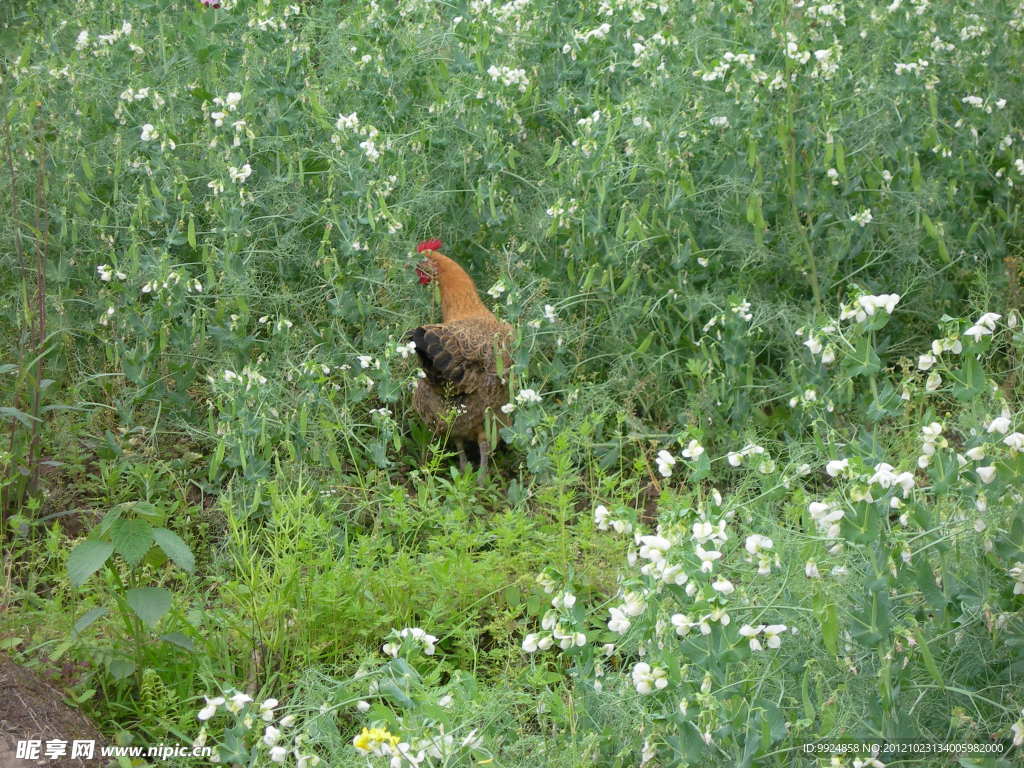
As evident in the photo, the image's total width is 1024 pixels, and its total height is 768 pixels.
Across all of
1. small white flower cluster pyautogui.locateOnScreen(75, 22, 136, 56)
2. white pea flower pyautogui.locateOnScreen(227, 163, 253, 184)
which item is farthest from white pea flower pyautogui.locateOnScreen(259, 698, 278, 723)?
small white flower cluster pyautogui.locateOnScreen(75, 22, 136, 56)

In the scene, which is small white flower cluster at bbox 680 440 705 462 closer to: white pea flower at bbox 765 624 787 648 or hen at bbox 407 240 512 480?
white pea flower at bbox 765 624 787 648

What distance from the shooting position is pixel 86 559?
8.87 feet

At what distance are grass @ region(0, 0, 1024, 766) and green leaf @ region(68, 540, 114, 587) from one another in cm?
1

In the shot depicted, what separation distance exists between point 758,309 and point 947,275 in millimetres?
989

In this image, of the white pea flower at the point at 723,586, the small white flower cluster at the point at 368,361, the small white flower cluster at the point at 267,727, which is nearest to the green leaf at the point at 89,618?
the small white flower cluster at the point at 267,727

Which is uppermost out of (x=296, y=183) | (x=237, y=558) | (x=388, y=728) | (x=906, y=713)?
(x=296, y=183)

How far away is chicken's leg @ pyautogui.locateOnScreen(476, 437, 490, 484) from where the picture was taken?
4102 millimetres

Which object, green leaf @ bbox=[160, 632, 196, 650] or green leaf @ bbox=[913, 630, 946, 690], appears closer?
green leaf @ bbox=[913, 630, 946, 690]

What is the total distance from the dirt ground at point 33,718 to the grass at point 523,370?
0.07 m

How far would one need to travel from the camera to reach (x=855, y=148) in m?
4.67

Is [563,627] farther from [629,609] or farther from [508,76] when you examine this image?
[508,76]

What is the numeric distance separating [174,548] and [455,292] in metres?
1.82

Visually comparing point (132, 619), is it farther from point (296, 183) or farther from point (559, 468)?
point (296, 183)

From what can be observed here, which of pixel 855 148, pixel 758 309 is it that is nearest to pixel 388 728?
pixel 758 309
